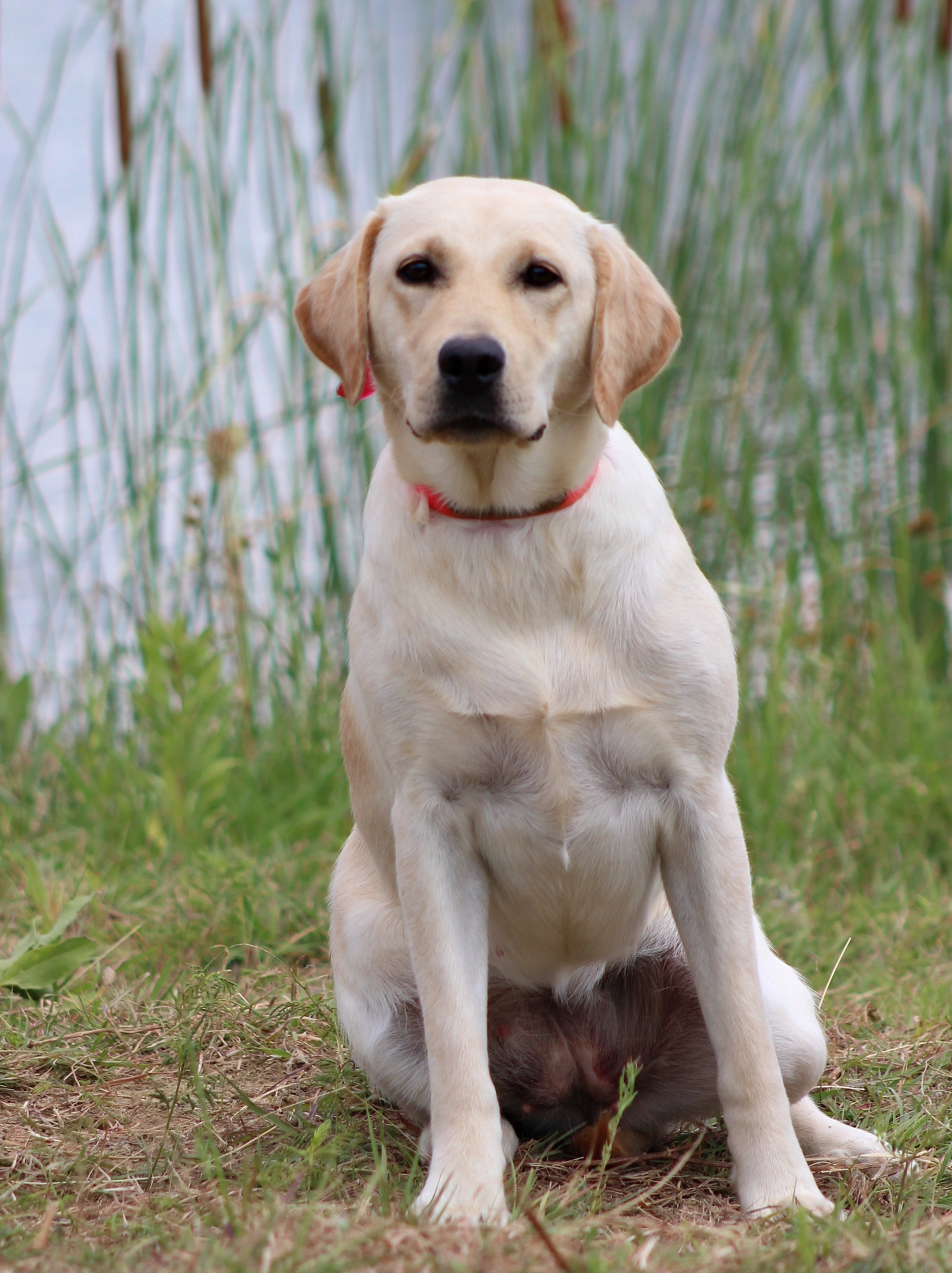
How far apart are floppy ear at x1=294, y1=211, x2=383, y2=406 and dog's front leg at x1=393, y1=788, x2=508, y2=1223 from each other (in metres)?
0.63

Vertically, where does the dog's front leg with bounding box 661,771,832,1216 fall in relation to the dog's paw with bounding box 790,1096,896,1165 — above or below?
above

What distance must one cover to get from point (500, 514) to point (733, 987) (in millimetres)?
723

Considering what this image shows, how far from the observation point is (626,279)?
1991 mm

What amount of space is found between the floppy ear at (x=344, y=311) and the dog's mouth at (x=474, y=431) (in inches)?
8.0

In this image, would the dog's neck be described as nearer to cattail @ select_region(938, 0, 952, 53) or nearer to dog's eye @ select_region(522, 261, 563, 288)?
dog's eye @ select_region(522, 261, 563, 288)

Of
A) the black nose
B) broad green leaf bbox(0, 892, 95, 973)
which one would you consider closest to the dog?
the black nose

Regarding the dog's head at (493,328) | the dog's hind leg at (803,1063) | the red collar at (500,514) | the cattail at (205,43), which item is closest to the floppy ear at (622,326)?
the dog's head at (493,328)

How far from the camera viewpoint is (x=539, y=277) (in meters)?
1.92

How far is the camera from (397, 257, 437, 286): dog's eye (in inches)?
76.2

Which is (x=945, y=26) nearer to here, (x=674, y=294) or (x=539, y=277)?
(x=674, y=294)

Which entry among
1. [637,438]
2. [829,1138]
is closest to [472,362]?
[829,1138]

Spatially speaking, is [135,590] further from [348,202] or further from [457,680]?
[457,680]

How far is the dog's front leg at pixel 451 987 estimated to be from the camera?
1.75 metres

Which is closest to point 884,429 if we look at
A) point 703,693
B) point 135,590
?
point 135,590
